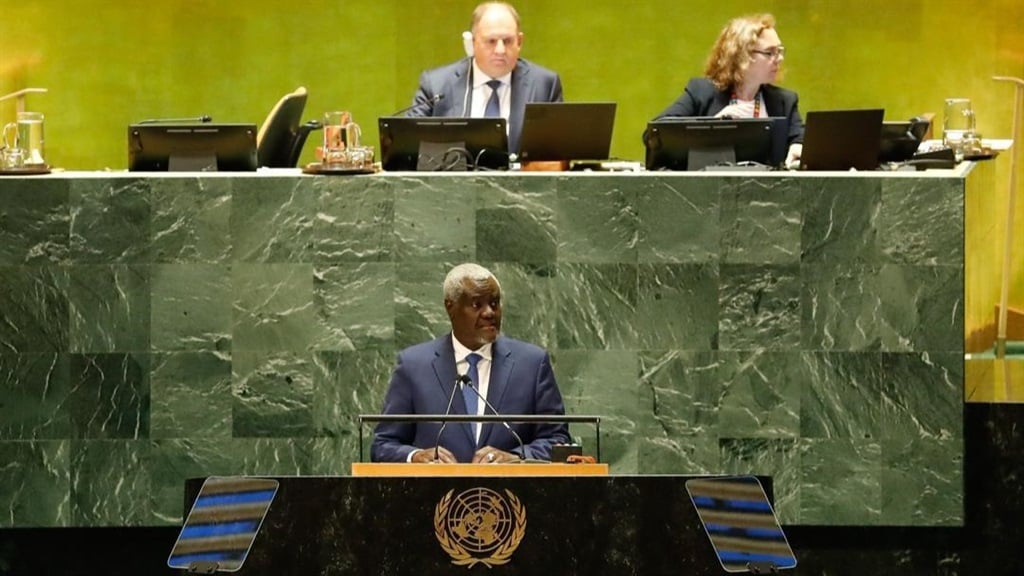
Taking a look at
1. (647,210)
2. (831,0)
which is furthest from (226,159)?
(831,0)

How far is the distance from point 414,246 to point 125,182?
1.12 m

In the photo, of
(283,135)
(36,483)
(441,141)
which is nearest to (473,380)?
(441,141)

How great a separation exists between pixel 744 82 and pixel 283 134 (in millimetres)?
2150

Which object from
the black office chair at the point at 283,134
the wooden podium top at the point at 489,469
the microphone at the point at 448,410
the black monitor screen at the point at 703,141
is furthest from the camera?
the black office chair at the point at 283,134

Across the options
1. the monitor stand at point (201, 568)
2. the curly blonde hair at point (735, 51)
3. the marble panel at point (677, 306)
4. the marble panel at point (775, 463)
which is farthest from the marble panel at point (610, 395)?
the monitor stand at point (201, 568)

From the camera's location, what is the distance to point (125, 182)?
6.84m

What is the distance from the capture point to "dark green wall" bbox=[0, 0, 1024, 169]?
36.0ft

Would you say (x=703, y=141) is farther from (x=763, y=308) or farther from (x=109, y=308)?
(x=109, y=308)

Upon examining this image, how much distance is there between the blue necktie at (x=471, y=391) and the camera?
5809 millimetres

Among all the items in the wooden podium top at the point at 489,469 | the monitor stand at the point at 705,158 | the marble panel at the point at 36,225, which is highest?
the monitor stand at the point at 705,158

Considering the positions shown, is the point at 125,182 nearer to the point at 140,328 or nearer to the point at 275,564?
the point at 140,328

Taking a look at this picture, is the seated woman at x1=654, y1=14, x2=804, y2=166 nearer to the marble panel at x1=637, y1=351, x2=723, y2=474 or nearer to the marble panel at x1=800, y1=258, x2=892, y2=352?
the marble panel at x1=800, y1=258, x2=892, y2=352

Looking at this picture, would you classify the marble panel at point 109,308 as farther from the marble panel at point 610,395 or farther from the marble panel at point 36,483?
the marble panel at point 610,395

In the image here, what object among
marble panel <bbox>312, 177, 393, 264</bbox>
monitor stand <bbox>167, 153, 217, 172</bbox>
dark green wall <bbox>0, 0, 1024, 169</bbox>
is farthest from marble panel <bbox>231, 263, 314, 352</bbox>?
dark green wall <bbox>0, 0, 1024, 169</bbox>
